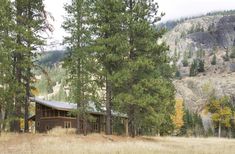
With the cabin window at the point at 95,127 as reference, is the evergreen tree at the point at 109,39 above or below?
above

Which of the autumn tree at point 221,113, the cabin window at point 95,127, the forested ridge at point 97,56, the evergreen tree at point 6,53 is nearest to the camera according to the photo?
the evergreen tree at point 6,53

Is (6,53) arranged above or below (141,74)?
above

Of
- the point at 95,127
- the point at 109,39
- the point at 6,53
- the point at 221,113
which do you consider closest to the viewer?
the point at 6,53

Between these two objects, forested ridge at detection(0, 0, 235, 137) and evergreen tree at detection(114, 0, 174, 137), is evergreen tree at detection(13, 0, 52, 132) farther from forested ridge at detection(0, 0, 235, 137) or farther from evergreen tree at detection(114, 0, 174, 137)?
evergreen tree at detection(114, 0, 174, 137)

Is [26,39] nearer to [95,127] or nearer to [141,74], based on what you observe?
[141,74]

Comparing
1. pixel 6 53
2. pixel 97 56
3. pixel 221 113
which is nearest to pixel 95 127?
pixel 97 56

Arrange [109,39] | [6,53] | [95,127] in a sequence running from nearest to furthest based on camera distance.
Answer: [6,53] → [109,39] → [95,127]

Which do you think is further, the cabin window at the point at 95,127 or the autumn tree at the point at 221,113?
the autumn tree at the point at 221,113

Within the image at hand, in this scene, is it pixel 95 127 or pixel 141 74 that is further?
pixel 95 127

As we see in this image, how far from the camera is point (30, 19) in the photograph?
127ft

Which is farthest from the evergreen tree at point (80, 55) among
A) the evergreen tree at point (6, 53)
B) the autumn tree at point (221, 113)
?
the autumn tree at point (221, 113)

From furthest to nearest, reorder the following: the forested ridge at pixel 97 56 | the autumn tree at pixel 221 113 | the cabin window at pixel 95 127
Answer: the autumn tree at pixel 221 113 < the cabin window at pixel 95 127 < the forested ridge at pixel 97 56

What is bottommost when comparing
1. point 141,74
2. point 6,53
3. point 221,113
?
point 221,113

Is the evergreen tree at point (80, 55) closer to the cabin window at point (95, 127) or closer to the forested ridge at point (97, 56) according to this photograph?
the forested ridge at point (97, 56)
